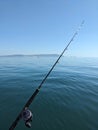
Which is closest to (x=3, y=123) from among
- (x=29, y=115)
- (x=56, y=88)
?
(x=29, y=115)

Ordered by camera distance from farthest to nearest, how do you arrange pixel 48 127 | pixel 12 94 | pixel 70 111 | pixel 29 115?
1. pixel 12 94
2. pixel 70 111
3. pixel 48 127
4. pixel 29 115

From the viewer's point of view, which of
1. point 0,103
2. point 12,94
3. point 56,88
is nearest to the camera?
point 0,103

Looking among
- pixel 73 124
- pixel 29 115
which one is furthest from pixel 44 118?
pixel 29 115

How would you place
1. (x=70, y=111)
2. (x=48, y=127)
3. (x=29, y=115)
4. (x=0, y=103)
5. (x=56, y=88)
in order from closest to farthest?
(x=29, y=115), (x=48, y=127), (x=70, y=111), (x=0, y=103), (x=56, y=88)

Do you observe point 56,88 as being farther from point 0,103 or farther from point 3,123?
point 3,123

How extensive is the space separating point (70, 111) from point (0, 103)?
5.66 m

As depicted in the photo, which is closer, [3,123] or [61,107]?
[3,123]

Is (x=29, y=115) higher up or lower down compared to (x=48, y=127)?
higher up

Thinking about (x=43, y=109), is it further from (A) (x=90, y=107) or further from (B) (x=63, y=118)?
(A) (x=90, y=107)

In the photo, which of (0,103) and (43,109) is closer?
(43,109)

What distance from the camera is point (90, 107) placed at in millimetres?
11469

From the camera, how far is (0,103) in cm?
1188

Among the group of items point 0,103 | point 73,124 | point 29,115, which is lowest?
point 73,124

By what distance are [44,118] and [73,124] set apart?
193 cm
